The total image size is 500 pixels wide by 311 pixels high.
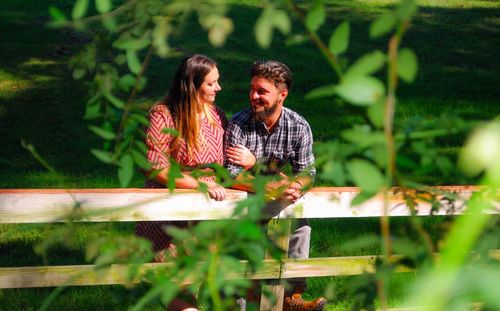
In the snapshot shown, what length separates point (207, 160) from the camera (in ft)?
14.7

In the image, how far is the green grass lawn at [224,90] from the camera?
686 cm

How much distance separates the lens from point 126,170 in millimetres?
1687

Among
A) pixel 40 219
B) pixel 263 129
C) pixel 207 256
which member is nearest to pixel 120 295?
pixel 207 256

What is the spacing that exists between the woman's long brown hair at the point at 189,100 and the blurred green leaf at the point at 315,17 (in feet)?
10.3

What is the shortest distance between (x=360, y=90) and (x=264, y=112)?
390cm

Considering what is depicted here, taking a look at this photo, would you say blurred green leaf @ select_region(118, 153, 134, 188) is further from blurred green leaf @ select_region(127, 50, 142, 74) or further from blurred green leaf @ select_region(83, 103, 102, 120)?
blurred green leaf @ select_region(127, 50, 142, 74)

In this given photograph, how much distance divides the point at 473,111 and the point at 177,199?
7.91m

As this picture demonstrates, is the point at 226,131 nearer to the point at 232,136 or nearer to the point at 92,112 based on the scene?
the point at 232,136

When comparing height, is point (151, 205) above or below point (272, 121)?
below

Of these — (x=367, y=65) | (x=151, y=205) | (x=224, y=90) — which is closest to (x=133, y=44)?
(x=367, y=65)

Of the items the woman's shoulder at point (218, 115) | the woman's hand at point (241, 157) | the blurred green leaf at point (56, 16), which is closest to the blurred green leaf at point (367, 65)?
the blurred green leaf at point (56, 16)

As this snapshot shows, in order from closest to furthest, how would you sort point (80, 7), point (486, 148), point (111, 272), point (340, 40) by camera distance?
1. point (486, 148)
2. point (340, 40)
3. point (80, 7)
4. point (111, 272)

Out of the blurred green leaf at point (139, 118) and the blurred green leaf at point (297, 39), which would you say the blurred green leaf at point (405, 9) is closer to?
the blurred green leaf at point (297, 39)

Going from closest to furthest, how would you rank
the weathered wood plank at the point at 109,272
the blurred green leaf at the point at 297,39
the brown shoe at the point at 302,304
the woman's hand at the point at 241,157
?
the blurred green leaf at the point at 297,39 < the weathered wood plank at the point at 109,272 < the woman's hand at the point at 241,157 < the brown shoe at the point at 302,304
